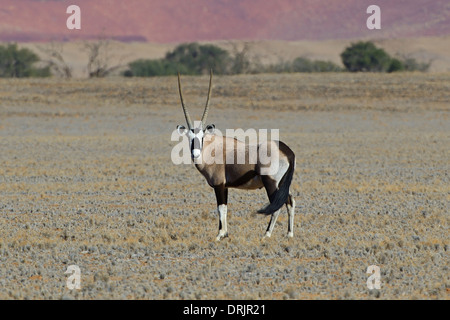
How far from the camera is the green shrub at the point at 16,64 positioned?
66625 millimetres

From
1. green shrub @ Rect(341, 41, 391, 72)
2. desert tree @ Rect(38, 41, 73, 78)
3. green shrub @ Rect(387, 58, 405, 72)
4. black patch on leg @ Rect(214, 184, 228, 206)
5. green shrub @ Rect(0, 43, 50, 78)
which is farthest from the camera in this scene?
green shrub @ Rect(0, 43, 50, 78)

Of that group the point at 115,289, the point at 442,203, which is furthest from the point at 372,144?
the point at 115,289

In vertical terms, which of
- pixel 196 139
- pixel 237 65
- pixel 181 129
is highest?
pixel 237 65

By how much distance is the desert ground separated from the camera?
7797mm

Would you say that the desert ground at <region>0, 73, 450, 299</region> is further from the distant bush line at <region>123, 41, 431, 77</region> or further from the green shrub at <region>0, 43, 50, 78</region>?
the green shrub at <region>0, 43, 50, 78</region>

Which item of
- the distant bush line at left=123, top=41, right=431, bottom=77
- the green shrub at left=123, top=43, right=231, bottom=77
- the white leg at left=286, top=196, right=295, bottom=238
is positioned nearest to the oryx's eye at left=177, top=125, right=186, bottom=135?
the white leg at left=286, top=196, right=295, bottom=238

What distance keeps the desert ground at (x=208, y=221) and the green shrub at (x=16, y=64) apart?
35.9m

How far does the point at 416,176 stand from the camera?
16.9 m

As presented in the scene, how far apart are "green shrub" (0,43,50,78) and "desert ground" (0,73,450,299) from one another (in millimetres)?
35901

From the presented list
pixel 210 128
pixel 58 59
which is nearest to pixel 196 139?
pixel 210 128

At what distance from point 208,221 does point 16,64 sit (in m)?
60.5

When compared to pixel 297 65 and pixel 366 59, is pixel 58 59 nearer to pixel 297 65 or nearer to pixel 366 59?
pixel 297 65

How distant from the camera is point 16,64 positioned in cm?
6800

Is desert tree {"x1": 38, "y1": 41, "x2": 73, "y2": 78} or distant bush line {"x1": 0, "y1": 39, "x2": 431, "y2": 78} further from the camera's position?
distant bush line {"x1": 0, "y1": 39, "x2": 431, "y2": 78}
